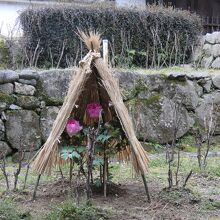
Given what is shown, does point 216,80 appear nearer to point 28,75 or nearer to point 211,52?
point 211,52

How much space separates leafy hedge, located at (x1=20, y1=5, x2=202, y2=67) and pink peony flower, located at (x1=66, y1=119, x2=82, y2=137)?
180 inches

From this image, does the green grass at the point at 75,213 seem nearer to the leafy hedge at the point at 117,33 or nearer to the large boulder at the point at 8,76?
the large boulder at the point at 8,76

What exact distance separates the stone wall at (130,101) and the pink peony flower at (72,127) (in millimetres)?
2614

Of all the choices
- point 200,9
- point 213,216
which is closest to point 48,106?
point 213,216

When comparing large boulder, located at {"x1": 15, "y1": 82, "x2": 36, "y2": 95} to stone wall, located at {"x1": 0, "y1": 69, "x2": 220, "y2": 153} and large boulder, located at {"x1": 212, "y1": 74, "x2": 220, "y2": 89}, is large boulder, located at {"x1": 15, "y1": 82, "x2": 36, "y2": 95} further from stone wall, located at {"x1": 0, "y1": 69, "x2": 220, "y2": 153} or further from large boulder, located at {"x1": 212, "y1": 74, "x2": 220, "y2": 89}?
large boulder, located at {"x1": 212, "y1": 74, "x2": 220, "y2": 89}

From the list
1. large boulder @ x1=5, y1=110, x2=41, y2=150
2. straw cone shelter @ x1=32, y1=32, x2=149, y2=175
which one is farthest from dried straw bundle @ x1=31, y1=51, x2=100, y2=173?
large boulder @ x1=5, y1=110, x2=41, y2=150

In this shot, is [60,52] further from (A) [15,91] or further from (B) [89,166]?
(B) [89,166]

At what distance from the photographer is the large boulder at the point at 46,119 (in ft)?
26.1

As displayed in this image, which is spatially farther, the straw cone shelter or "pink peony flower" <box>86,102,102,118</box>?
"pink peony flower" <box>86,102,102,118</box>

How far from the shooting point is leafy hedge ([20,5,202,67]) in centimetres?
951

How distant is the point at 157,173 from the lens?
21.3 ft

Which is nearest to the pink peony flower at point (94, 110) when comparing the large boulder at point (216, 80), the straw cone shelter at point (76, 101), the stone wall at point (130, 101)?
the straw cone shelter at point (76, 101)

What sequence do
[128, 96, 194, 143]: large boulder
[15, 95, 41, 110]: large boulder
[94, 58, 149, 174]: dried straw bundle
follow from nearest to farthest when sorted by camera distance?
[94, 58, 149, 174]: dried straw bundle → [15, 95, 41, 110]: large boulder → [128, 96, 194, 143]: large boulder

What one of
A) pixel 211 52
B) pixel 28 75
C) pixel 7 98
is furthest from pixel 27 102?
pixel 211 52
